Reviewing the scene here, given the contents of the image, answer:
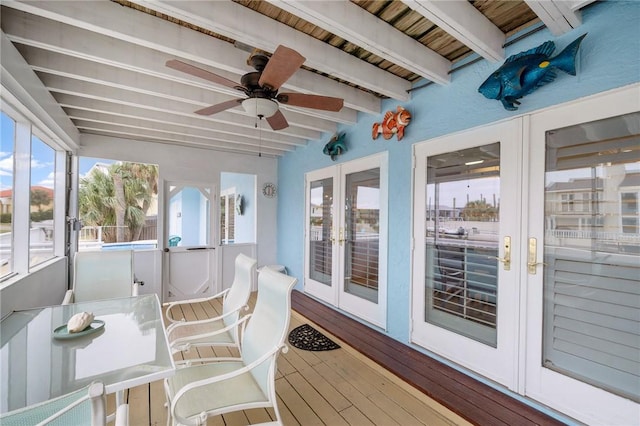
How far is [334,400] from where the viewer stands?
7.05 feet

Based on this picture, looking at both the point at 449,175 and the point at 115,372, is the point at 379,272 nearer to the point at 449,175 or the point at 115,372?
the point at 449,175

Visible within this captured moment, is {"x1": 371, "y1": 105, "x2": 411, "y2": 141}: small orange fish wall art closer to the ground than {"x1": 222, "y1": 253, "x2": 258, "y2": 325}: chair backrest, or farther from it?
farther from it

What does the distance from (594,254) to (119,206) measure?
5.96 metres

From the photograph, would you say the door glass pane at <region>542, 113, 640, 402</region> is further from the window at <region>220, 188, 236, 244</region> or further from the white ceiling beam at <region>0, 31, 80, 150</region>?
the window at <region>220, 188, 236, 244</region>

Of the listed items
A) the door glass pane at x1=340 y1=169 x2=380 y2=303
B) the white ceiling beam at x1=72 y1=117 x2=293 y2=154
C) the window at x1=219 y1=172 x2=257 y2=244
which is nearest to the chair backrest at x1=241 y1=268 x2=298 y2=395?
the door glass pane at x1=340 y1=169 x2=380 y2=303

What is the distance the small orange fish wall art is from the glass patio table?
2650mm

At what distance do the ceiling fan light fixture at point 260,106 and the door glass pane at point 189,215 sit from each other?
318cm

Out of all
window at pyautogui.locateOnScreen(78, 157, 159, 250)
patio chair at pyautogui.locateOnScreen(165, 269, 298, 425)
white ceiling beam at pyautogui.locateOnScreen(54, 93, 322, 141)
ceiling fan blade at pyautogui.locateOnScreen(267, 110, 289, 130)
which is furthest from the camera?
window at pyautogui.locateOnScreen(78, 157, 159, 250)

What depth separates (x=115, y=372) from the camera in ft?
4.13

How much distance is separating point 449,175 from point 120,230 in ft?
16.1

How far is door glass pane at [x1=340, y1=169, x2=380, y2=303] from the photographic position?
3412mm

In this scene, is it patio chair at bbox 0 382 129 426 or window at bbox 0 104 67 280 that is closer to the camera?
patio chair at bbox 0 382 129 426

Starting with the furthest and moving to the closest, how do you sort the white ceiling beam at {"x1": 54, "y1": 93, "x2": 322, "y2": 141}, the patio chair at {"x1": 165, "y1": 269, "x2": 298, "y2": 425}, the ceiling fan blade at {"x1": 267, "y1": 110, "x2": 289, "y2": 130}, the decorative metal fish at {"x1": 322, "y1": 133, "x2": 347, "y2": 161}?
the decorative metal fish at {"x1": 322, "y1": 133, "x2": 347, "y2": 161} < the white ceiling beam at {"x1": 54, "y1": 93, "x2": 322, "y2": 141} < the ceiling fan blade at {"x1": 267, "y1": 110, "x2": 289, "y2": 130} < the patio chair at {"x1": 165, "y1": 269, "x2": 298, "y2": 425}

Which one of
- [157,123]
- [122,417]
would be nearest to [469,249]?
[122,417]
